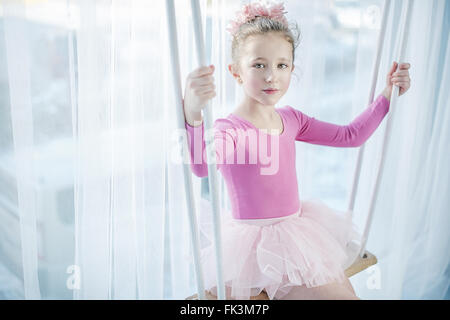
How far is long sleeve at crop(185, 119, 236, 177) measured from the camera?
29.7 inches

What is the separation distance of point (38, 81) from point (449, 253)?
5.51ft

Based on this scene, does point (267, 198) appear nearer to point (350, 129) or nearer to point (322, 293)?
point (322, 293)

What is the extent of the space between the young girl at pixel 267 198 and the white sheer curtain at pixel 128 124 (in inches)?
10.4

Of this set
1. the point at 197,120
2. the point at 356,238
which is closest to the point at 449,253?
the point at 356,238

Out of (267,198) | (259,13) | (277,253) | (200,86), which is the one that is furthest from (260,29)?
(277,253)

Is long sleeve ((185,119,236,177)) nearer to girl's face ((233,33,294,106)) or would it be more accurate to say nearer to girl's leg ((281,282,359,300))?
girl's face ((233,33,294,106))

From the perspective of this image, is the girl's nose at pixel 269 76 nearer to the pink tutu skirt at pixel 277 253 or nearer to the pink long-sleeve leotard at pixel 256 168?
the pink long-sleeve leotard at pixel 256 168

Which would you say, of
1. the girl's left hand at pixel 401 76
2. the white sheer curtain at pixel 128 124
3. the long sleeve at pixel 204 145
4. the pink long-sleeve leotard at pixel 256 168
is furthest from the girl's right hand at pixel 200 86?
the girl's left hand at pixel 401 76

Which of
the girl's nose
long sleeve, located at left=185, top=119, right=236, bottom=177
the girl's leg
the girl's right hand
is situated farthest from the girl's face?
the girl's leg

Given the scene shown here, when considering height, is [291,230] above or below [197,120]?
below

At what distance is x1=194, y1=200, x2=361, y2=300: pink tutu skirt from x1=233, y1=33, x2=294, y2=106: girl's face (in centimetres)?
31

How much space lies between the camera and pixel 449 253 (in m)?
1.60

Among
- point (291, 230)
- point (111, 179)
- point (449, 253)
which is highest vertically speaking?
point (111, 179)
